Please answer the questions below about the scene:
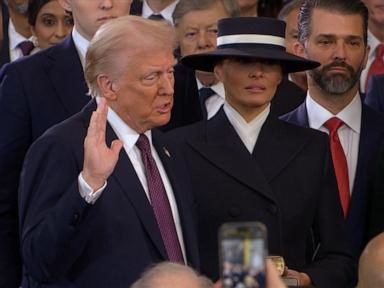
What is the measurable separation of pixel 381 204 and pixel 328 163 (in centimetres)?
38

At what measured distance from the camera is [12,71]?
4.05 metres

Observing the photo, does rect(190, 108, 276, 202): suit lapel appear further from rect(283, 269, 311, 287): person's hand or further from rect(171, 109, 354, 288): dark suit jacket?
rect(283, 269, 311, 287): person's hand

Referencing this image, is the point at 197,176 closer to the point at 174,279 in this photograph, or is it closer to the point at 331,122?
the point at 331,122

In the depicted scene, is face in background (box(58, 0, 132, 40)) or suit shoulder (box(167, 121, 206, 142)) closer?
suit shoulder (box(167, 121, 206, 142))

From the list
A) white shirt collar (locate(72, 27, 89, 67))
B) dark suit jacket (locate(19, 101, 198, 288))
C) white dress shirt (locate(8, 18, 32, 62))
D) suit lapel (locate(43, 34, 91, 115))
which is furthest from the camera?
white dress shirt (locate(8, 18, 32, 62))

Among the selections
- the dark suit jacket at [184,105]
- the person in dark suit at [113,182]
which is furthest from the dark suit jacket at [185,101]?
the person in dark suit at [113,182]

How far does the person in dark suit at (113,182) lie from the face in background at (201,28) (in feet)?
5.52

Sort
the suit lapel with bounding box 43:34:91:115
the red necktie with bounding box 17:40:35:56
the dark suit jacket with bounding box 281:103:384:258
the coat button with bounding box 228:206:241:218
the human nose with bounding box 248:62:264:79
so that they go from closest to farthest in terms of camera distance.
→ the coat button with bounding box 228:206:241:218 → the human nose with bounding box 248:62:264:79 → the suit lapel with bounding box 43:34:91:115 → the dark suit jacket with bounding box 281:103:384:258 → the red necktie with bounding box 17:40:35:56

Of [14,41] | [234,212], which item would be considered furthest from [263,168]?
[14,41]

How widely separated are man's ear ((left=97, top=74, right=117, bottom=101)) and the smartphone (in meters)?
1.95

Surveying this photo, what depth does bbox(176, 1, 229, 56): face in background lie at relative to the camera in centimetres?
529

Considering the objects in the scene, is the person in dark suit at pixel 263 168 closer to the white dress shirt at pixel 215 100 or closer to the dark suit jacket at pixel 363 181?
the dark suit jacket at pixel 363 181

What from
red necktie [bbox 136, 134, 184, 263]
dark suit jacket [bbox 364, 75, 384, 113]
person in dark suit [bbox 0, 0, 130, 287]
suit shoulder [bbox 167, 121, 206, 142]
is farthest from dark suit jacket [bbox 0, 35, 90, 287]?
dark suit jacket [bbox 364, 75, 384, 113]

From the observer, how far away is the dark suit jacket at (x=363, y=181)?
438cm
